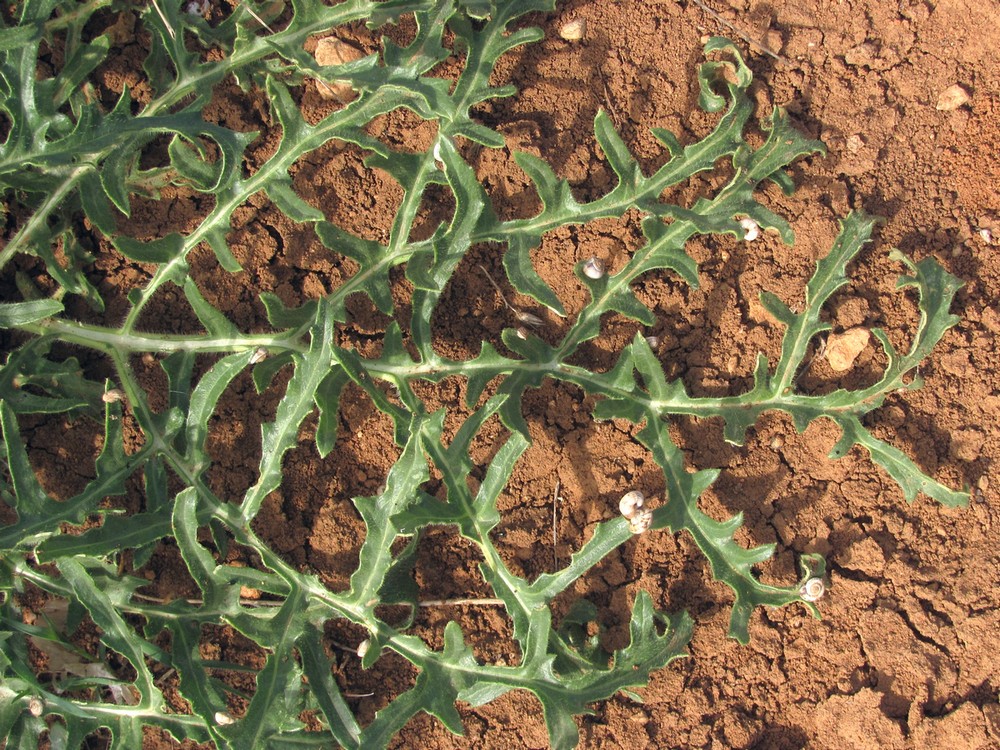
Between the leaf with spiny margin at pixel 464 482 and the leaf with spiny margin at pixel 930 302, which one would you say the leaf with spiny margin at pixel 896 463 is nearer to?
the leaf with spiny margin at pixel 930 302

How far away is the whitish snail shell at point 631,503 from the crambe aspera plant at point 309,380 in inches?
0.7

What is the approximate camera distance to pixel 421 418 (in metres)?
2.82

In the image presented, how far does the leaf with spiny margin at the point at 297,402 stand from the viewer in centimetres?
269

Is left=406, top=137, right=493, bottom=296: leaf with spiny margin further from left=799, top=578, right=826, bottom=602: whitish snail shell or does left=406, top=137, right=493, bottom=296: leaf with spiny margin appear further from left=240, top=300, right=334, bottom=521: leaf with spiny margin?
left=799, top=578, right=826, bottom=602: whitish snail shell

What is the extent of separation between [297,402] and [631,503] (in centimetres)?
125

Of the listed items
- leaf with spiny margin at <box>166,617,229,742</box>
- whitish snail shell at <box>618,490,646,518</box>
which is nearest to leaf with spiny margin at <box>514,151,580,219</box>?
whitish snail shell at <box>618,490,646,518</box>

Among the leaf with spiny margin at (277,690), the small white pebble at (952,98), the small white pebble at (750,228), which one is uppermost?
the small white pebble at (952,98)

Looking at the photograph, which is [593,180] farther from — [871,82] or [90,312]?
[90,312]

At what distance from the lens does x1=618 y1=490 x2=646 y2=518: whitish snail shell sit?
316cm

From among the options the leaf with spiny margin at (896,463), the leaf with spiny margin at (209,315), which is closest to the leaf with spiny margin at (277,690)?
the leaf with spiny margin at (209,315)

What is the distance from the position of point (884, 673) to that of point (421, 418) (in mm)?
2019

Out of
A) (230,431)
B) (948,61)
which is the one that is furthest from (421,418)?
(948,61)

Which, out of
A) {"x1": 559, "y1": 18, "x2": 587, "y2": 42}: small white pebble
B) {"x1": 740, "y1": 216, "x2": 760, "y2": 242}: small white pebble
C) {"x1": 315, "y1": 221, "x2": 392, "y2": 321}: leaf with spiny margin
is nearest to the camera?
{"x1": 315, "y1": 221, "x2": 392, "y2": 321}: leaf with spiny margin

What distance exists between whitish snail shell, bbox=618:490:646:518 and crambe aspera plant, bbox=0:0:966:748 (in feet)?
0.06
